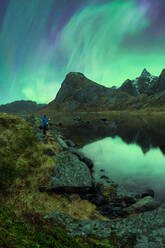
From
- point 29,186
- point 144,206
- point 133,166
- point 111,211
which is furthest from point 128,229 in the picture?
point 133,166

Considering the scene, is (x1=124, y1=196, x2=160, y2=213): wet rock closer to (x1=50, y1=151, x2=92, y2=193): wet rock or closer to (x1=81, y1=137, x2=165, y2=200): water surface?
(x1=81, y1=137, x2=165, y2=200): water surface

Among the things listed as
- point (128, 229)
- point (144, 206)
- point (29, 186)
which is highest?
point (29, 186)

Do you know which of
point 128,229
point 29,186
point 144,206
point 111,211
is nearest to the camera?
point 128,229

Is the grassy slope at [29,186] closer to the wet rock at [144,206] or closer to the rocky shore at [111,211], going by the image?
the rocky shore at [111,211]

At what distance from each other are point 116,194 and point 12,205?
1051cm

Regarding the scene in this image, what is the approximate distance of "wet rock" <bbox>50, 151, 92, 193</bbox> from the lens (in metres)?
12.6

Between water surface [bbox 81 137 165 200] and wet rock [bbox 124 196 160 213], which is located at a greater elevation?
water surface [bbox 81 137 165 200]

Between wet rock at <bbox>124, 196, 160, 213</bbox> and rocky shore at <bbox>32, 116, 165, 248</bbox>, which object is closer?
rocky shore at <bbox>32, 116, 165, 248</bbox>

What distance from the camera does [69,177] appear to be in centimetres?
1327

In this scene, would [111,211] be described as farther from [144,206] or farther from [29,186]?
[29,186]

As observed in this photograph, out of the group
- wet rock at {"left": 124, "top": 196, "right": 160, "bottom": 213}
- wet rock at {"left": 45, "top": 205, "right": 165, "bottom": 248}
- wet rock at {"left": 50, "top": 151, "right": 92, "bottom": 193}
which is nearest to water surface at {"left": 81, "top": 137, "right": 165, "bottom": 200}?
wet rock at {"left": 124, "top": 196, "right": 160, "bottom": 213}

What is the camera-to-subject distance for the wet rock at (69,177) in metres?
12.6

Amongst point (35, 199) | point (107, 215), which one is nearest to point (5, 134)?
point (35, 199)

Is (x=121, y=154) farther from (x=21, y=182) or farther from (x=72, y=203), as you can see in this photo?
(x=21, y=182)
